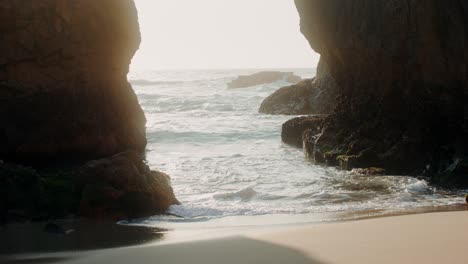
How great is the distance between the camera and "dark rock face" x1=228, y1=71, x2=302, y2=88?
6939 centimetres

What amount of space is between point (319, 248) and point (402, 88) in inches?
353

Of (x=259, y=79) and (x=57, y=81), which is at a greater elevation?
(x=57, y=81)

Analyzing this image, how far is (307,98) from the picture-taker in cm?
3388

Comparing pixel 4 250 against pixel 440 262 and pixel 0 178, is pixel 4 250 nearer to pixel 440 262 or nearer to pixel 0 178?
pixel 0 178

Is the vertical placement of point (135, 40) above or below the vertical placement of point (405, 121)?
above

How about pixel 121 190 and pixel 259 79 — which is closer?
pixel 121 190

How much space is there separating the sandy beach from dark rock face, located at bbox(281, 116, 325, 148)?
13093mm

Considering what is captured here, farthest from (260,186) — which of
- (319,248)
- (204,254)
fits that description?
(204,254)

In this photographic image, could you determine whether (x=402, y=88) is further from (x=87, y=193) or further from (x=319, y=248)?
(x=319, y=248)

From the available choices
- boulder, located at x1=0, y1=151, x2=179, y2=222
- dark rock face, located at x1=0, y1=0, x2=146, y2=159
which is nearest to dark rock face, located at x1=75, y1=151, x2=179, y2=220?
boulder, located at x1=0, y1=151, x2=179, y2=222

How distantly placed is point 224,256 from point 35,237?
3.16 meters

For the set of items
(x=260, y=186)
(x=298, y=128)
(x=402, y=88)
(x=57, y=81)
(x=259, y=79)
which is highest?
(x=402, y=88)

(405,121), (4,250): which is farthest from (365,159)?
(4,250)

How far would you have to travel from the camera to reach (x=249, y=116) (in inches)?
1339
